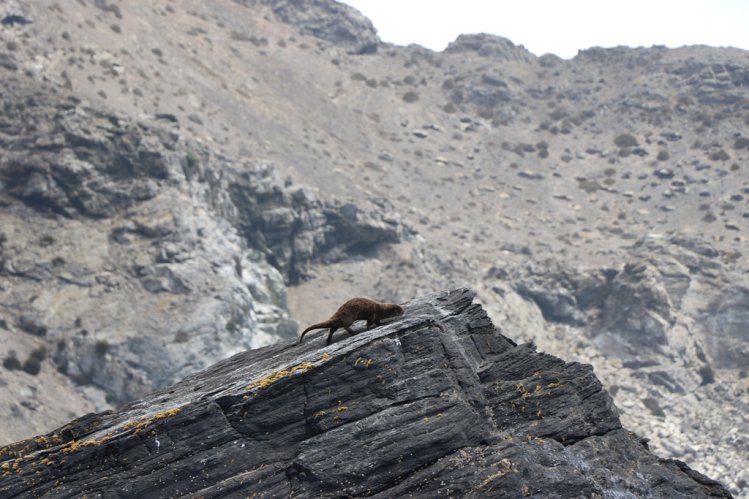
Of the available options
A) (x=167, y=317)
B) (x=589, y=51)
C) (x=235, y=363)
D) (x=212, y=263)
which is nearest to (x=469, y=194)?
(x=212, y=263)

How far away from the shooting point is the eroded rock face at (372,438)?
1544cm

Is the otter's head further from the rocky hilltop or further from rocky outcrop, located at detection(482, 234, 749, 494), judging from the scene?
rocky outcrop, located at detection(482, 234, 749, 494)

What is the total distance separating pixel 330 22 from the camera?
6161 inches

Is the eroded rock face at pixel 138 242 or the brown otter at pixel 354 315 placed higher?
the brown otter at pixel 354 315

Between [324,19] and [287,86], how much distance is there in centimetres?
3950

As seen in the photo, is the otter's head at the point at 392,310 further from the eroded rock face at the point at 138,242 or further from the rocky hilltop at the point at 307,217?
the eroded rock face at the point at 138,242

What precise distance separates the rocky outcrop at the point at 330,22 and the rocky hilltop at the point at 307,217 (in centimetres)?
1657

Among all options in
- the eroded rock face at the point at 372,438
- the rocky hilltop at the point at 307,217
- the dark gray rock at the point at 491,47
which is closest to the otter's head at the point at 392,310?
the eroded rock face at the point at 372,438

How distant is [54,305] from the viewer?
68.9 metres

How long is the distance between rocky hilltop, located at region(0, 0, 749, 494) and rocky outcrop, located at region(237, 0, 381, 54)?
54.4 feet

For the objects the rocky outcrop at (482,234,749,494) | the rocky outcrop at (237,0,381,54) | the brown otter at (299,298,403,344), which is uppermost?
the rocky outcrop at (237,0,381,54)

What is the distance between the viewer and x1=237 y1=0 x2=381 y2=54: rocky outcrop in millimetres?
153250

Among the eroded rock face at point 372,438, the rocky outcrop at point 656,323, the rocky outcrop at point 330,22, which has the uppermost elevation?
the rocky outcrop at point 330,22

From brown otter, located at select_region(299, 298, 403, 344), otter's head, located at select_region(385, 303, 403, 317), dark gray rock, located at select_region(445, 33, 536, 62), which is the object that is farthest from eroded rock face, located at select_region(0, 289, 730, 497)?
dark gray rock, located at select_region(445, 33, 536, 62)
